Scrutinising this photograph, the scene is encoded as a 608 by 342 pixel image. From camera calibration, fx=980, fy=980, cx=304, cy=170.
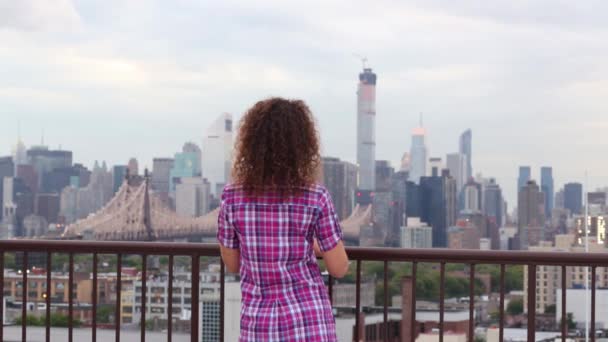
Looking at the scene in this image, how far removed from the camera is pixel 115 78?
62406 mm

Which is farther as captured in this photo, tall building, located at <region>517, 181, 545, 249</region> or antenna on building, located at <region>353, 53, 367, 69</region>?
antenna on building, located at <region>353, 53, 367, 69</region>

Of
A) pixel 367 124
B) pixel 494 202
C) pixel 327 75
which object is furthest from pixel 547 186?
pixel 327 75

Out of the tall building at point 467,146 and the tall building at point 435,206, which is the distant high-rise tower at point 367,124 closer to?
the tall building at point 435,206

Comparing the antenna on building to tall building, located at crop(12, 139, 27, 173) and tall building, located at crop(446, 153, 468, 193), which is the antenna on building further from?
tall building, located at crop(12, 139, 27, 173)

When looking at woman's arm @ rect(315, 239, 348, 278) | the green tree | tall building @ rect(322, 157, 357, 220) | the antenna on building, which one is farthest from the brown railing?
the antenna on building

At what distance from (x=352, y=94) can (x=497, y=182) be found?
11028 mm

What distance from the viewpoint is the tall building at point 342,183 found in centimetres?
5053

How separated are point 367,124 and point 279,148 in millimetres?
58835

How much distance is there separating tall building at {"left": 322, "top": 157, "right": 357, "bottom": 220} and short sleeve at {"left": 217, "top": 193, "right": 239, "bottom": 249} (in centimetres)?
4605

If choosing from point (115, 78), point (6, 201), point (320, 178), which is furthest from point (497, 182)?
point (320, 178)

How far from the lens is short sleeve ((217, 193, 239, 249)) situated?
2824 millimetres

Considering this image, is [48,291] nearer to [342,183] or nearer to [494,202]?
[342,183]

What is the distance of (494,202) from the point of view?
61969 mm

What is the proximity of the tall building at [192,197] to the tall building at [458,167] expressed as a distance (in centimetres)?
1663
